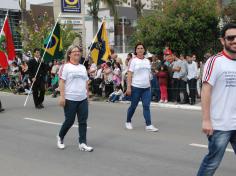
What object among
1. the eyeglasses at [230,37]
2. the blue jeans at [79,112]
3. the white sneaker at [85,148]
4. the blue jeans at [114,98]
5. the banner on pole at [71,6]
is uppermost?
the banner on pole at [71,6]

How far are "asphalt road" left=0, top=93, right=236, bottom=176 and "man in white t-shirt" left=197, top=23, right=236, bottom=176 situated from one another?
5.43 ft

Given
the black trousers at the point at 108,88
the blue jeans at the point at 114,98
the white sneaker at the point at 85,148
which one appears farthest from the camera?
the black trousers at the point at 108,88

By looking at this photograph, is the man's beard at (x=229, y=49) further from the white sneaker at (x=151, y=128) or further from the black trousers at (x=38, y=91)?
the black trousers at (x=38, y=91)

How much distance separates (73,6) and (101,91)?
18.1m

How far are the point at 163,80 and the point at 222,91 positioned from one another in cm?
982

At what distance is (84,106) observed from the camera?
7277 mm

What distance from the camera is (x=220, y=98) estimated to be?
4.27 metres

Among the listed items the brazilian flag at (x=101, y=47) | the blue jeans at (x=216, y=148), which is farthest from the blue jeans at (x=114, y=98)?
the blue jeans at (x=216, y=148)

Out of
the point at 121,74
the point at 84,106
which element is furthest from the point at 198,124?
the point at 121,74

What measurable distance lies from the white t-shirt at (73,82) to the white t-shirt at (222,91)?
3.35 metres

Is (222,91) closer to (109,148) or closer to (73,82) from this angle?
(73,82)

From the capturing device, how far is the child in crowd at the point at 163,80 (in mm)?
14070

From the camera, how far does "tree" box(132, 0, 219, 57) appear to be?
1980 centimetres

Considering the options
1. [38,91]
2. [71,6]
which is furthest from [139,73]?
[71,6]
